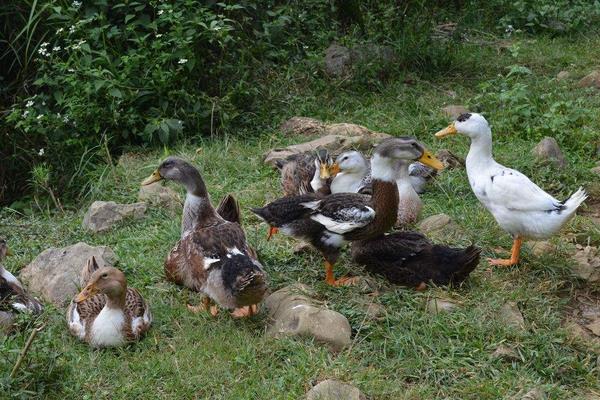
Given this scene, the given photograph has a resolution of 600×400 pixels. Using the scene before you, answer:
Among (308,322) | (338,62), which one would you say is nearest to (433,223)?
(308,322)

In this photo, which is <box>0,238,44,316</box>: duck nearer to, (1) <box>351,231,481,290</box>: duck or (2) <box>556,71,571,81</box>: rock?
(1) <box>351,231,481,290</box>: duck

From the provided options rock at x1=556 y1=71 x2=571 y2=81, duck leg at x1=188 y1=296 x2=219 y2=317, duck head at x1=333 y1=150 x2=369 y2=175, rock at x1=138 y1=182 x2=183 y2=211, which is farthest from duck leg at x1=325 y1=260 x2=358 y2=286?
rock at x1=556 y1=71 x2=571 y2=81

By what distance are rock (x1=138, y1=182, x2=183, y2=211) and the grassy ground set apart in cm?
17

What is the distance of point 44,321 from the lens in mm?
5879

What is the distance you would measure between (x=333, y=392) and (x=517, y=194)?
7.46 ft

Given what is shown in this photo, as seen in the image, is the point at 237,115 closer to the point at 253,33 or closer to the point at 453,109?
the point at 253,33

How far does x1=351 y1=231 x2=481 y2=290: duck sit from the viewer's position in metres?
5.99

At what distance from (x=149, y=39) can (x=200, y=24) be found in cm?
→ 67

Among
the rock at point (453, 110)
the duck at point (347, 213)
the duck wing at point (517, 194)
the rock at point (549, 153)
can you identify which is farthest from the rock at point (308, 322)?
the rock at point (453, 110)

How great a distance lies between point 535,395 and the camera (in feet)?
16.4

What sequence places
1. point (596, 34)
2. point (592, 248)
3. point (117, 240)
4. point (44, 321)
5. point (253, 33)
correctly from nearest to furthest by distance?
point (44, 321) → point (592, 248) → point (117, 240) → point (253, 33) → point (596, 34)

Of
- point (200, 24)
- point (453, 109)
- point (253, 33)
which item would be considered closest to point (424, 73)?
point (453, 109)

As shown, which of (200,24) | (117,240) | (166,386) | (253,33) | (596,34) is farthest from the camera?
(596,34)

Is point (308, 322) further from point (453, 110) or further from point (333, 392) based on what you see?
point (453, 110)
